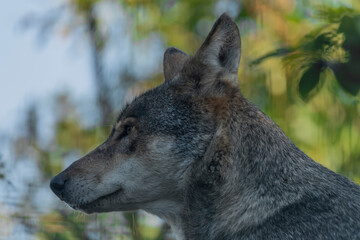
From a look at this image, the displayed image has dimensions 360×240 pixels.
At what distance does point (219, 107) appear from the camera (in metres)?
4.44

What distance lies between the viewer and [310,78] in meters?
4.34

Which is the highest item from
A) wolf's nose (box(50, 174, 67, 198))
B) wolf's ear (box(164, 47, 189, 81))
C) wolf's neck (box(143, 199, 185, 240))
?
wolf's ear (box(164, 47, 189, 81))

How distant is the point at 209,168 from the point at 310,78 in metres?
0.94

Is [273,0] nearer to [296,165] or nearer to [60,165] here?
[60,165]

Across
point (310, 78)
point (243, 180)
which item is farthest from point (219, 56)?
point (243, 180)

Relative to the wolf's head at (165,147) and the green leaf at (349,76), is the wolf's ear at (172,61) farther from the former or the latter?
the green leaf at (349,76)

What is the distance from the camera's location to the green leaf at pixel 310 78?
4336 millimetres

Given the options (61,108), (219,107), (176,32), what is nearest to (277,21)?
(176,32)

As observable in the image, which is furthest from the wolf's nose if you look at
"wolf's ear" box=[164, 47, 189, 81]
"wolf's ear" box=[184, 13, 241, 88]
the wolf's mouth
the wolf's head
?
"wolf's ear" box=[164, 47, 189, 81]

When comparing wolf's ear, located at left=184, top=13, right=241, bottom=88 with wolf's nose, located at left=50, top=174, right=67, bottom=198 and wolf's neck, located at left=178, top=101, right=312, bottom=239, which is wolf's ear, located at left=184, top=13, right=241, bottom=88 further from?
wolf's nose, located at left=50, top=174, right=67, bottom=198

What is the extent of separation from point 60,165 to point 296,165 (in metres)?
3.23

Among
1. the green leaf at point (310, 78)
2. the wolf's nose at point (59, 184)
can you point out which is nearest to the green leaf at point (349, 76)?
the green leaf at point (310, 78)

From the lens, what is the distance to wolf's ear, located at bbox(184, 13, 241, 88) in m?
4.26

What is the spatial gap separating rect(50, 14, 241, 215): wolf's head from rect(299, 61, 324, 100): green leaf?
19.0 inches
